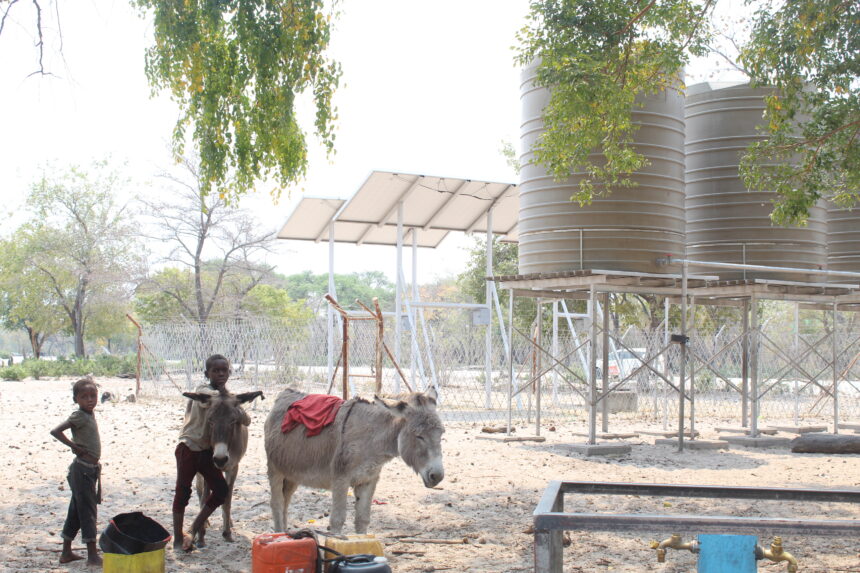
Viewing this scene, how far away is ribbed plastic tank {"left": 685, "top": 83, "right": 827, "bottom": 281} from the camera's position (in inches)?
598

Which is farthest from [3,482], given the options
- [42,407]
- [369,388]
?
[369,388]

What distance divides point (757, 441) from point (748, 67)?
7.10 meters

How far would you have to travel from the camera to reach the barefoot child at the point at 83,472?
6309mm

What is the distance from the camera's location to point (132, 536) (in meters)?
5.66

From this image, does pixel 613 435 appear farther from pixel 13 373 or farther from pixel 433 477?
pixel 13 373

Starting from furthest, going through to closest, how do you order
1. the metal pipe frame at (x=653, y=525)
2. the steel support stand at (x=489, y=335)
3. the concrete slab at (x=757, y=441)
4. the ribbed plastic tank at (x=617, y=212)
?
the steel support stand at (x=489, y=335) < the concrete slab at (x=757, y=441) < the ribbed plastic tank at (x=617, y=212) < the metal pipe frame at (x=653, y=525)

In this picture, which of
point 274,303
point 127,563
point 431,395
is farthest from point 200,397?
point 274,303

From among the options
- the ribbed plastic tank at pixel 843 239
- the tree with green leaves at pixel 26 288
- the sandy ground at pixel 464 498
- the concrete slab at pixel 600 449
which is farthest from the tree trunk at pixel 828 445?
the tree with green leaves at pixel 26 288

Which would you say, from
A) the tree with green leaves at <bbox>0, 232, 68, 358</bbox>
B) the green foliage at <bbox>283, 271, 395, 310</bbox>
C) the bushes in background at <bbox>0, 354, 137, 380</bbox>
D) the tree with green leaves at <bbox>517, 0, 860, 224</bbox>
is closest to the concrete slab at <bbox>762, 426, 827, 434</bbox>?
the tree with green leaves at <bbox>517, 0, 860, 224</bbox>

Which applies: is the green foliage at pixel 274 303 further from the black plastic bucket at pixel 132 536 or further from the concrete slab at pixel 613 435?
the black plastic bucket at pixel 132 536

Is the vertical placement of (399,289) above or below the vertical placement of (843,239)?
below

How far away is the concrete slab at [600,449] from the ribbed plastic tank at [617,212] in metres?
2.82

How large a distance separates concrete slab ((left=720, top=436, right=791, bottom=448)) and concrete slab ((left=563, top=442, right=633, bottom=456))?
2.82m

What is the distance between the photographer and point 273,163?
1023cm
